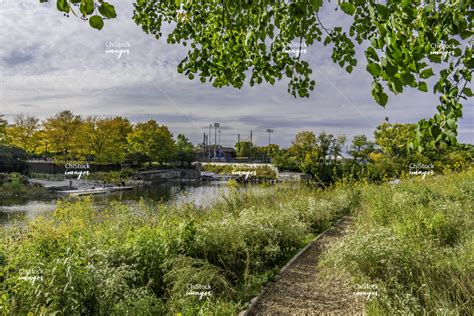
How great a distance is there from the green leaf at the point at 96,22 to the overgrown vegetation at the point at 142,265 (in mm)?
2275

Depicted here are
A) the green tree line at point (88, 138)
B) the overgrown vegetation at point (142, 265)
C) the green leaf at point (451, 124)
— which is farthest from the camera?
the green tree line at point (88, 138)

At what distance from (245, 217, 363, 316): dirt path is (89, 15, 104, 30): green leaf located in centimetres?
313

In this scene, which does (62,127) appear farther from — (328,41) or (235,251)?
(328,41)

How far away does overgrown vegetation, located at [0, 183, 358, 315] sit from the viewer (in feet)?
9.66

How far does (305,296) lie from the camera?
3951 mm

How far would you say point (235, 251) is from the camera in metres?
4.83

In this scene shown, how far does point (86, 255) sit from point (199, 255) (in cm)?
157

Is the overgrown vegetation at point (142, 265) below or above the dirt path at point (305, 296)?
above

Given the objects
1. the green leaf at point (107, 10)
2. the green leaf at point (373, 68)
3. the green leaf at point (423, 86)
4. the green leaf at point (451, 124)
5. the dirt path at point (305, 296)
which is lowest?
the dirt path at point (305, 296)

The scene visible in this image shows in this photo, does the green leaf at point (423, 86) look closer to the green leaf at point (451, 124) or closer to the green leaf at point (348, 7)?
the green leaf at point (451, 124)

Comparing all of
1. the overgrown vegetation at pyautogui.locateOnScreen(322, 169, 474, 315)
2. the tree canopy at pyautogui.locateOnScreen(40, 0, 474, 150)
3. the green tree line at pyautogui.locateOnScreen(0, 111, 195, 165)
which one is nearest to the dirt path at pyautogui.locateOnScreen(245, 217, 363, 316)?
the overgrown vegetation at pyautogui.locateOnScreen(322, 169, 474, 315)

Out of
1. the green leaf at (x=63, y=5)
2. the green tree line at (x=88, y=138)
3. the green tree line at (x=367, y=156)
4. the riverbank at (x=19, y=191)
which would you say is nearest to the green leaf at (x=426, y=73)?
the green leaf at (x=63, y=5)

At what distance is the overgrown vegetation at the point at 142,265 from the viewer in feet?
9.66

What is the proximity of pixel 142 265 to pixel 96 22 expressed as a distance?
349 centimetres
